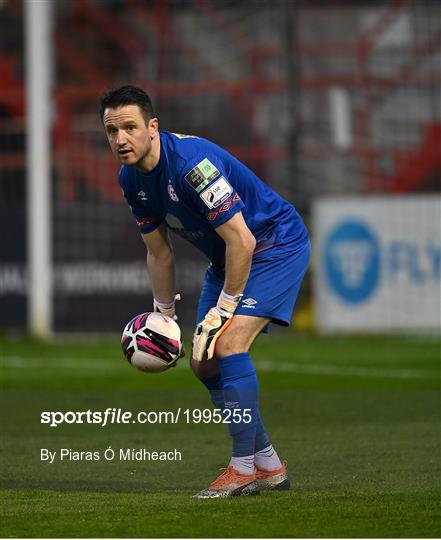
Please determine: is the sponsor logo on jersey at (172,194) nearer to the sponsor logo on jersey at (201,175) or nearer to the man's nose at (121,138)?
the sponsor logo on jersey at (201,175)

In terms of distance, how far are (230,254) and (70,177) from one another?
13.3 metres

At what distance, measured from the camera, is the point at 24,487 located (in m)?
7.24

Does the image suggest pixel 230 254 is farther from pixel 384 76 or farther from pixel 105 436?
pixel 384 76

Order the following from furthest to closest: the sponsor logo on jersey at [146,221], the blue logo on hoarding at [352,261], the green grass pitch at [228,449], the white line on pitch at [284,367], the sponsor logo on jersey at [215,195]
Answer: the blue logo on hoarding at [352,261] < the white line on pitch at [284,367] < the sponsor logo on jersey at [146,221] < the sponsor logo on jersey at [215,195] < the green grass pitch at [228,449]

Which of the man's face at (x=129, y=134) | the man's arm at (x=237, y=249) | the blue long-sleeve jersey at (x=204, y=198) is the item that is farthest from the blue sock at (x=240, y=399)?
the man's face at (x=129, y=134)

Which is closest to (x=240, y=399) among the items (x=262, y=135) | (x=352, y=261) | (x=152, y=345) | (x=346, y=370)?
(x=152, y=345)

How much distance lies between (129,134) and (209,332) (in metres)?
1.02

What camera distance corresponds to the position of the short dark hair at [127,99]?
22.8 ft

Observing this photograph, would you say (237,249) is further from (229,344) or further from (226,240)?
(229,344)

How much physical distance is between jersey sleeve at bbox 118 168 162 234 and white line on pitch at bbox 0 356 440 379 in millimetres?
6449

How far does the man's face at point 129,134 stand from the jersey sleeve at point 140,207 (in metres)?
0.35

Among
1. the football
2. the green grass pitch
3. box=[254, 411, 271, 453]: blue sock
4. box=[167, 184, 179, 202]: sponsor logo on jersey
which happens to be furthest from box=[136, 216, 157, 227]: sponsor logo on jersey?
the green grass pitch

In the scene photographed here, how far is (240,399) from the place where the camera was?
7.04 m

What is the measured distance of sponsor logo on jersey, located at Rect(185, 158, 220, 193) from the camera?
686 cm
